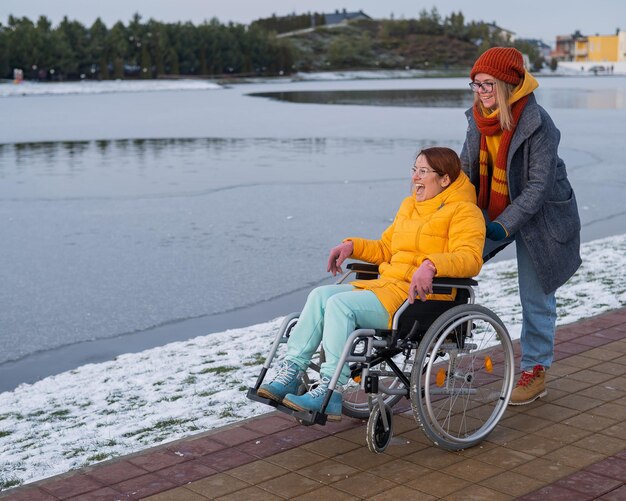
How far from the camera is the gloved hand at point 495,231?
3.89m

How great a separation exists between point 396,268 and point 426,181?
366 millimetres

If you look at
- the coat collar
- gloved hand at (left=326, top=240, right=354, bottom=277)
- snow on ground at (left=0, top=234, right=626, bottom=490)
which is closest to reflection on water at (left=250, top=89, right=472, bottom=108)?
snow on ground at (left=0, top=234, right=626, bottom=490)

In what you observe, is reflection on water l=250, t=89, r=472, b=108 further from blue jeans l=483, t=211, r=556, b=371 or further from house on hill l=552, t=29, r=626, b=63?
house on hill l=552, t=29, r=626, b=63

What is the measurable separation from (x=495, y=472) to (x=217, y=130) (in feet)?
73.6

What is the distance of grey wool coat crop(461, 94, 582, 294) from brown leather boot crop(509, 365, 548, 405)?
0.38m

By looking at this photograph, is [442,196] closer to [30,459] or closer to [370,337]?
[370,337]

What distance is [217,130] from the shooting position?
83.0ft

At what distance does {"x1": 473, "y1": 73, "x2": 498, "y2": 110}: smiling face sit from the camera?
13.1 feet

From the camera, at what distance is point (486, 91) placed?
401 centimetres

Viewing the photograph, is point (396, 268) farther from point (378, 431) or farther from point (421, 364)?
point (378, 431)

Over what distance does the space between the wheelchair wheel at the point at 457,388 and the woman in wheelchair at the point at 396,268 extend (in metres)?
0.15

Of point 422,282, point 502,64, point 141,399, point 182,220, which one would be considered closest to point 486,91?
point 502,64

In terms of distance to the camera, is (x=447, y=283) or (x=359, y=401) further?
(x=359, y=401)

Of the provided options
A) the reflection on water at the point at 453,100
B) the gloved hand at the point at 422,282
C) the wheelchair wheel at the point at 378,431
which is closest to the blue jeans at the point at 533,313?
the gloved hand at the point at 422,282
